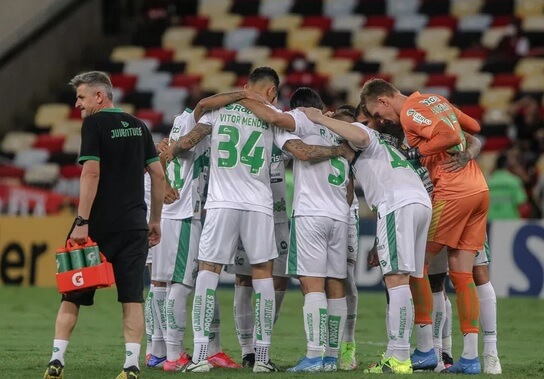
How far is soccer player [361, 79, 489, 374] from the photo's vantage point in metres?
8.74

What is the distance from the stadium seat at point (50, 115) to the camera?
2373 cm

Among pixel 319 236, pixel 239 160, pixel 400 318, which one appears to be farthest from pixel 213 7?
pixel 400 318

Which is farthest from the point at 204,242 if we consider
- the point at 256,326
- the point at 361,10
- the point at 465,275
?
the point at 361,10

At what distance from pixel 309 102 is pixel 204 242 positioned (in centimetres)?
139

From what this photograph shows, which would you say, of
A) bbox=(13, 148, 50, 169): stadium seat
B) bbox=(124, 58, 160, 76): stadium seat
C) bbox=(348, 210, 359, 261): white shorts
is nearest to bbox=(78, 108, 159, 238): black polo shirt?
bbox=(348, 210, 359, 261): white shorts

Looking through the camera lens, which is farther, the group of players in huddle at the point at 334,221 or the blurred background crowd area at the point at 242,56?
the blurred background crowd area at the point at 242,56

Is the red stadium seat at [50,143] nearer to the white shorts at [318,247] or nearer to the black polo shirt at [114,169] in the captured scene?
the white shorts at [318,247]

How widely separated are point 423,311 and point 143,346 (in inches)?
130

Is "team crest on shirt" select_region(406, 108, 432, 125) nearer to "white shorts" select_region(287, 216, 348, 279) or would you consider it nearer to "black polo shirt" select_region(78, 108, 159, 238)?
"white shorts" select_region(287, 216, 348, 279)

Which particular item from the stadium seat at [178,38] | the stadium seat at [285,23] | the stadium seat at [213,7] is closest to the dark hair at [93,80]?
the stadium seat at [285,23]

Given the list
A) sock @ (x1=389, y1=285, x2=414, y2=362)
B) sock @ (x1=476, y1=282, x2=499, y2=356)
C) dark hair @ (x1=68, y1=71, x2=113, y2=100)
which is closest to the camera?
dark hair @ (x1=68, y1=71, x2=113, y2=100)

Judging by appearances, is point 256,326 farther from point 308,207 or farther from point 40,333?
point 40,333

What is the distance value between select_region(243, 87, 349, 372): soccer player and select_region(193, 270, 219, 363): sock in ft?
2.12

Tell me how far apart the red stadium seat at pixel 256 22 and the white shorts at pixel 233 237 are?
649 inches
